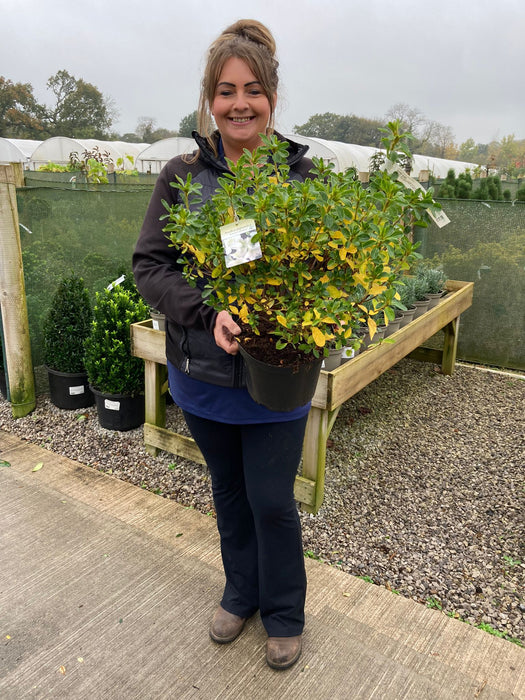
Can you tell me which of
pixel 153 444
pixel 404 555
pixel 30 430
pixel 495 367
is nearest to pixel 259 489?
pixel 404 555

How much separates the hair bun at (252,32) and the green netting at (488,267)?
3692mm

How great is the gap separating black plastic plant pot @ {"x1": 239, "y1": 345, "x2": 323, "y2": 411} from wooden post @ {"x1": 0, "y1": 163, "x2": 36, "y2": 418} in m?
2.48

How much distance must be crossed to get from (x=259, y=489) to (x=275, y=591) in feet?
1.27

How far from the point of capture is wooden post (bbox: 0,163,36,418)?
3.28 m

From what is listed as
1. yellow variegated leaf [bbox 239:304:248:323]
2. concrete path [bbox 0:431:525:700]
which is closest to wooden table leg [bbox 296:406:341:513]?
concrete path [bbox 0:431:525:700]

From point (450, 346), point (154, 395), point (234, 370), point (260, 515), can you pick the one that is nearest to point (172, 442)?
point (154, 395)

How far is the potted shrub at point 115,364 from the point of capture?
10.8ft

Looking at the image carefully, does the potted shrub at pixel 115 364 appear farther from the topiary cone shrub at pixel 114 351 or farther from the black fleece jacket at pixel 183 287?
the black fleece jacket at pixel 183 287

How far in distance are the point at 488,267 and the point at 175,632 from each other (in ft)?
13.6

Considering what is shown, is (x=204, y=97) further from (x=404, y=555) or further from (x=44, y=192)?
(x=44, y=192)

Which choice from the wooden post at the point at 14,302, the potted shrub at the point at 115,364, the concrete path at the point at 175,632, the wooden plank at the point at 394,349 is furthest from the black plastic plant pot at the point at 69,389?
the wooden plank at the point at 394,349

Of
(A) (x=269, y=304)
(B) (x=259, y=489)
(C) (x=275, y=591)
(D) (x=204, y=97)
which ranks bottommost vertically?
(C) (x=275, y=591)

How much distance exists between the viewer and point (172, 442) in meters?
3.06

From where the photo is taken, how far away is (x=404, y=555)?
2.40 metres
